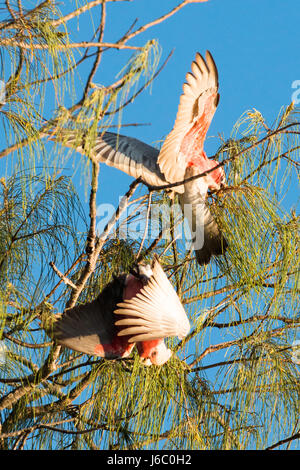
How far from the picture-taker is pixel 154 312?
1597 mm

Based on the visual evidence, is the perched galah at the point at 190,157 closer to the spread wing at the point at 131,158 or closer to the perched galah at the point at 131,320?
the spread wing at the point at 131,158

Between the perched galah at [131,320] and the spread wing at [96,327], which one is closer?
the perched galah at [131,320]

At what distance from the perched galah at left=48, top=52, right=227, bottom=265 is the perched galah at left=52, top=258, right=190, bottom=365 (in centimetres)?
29

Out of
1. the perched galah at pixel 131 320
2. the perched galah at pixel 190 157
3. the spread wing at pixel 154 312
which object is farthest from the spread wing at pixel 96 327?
the perched galah at pixel 190 157

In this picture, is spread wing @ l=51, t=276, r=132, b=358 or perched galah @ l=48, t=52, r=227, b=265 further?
perched galah @ l=48, t=52, r=227, b=265

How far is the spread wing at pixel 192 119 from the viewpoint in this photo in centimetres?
182

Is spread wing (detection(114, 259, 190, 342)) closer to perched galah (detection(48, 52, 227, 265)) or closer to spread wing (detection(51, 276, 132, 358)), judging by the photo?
spread wing (detection(51, 276, 132, 358))

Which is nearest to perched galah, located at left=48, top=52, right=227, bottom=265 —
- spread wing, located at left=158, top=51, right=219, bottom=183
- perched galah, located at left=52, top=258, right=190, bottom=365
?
spread wing, located at left=158, top=51, right=219, bottom=183

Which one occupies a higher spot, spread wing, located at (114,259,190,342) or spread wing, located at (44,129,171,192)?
spread wing, located at (44,129,171,192)

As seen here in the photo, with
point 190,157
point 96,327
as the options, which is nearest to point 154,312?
point 96,327

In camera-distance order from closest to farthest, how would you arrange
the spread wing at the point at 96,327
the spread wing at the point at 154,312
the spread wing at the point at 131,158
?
1. the spread wing at the point at 154,312
2. the spread wing at the point at 96,327
3. the spread wing at the point at 131,158

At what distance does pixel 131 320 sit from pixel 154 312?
55 millimetres

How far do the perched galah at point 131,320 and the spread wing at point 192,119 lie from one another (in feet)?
1.13

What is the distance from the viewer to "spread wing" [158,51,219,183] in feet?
5.98
